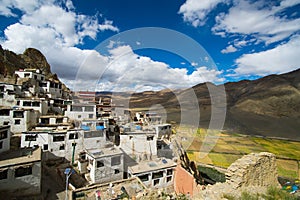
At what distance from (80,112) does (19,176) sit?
10990mm

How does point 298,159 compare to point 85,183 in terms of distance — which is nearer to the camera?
point 85,183

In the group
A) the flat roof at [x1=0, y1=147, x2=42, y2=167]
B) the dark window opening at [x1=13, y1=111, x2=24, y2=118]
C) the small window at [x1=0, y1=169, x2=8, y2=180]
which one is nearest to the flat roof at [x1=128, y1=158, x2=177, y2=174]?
the flat roof at [x1=0, y1=147, x2=42, y2=167]


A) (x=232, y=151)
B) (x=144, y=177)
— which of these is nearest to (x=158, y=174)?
(x=144, y=177)

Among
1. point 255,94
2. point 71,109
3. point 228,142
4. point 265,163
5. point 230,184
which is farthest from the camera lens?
point 255,94

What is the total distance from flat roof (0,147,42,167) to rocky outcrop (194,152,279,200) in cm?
1044

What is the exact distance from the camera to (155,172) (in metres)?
15.2

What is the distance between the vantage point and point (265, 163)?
6.73 metres

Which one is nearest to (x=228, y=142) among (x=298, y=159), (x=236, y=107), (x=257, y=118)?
(x=298, y=159)

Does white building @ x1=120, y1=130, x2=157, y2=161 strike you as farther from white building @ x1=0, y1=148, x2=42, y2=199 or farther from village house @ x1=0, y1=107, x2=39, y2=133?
village house @ x1=0, y1=107, x2=39, y2=133

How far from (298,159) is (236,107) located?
5856 centimetres

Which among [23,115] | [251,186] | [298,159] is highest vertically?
[23,115]

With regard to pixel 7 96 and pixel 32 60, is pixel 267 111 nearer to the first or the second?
pixel 7 96

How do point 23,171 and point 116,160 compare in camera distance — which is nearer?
point 23,171

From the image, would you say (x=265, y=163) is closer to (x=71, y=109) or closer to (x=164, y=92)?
(x=71, y=109)
